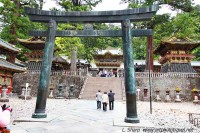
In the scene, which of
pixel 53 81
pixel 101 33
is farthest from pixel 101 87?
pixel 101 33

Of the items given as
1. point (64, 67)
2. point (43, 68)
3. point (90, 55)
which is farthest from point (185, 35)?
point (43, 68)

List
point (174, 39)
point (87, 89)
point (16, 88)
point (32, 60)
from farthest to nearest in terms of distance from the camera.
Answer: point (32, 60) < point (174, 39) < point (16, 88) < point (87, 89)

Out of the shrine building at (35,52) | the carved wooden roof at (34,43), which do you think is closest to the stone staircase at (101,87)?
the shrine building at (35,52)

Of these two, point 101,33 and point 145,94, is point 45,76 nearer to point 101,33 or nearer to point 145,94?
point 101,33

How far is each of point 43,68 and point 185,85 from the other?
21332 millimetres

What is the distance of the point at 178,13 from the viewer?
32906mm

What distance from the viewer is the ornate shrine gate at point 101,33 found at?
384 inches

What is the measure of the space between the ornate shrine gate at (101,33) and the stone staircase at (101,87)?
44.7ft

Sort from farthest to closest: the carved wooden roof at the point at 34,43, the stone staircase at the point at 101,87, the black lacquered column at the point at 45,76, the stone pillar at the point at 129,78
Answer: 1. the carved wooden roof at the point at 34,43
2. the stone staircase at the point at 101,87
3. the black lacquered column at the point at 45,76
4. the stone pillar at the point at 129,78

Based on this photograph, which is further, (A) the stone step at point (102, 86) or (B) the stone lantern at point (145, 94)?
(B) the stone lantern at point (145, 94)

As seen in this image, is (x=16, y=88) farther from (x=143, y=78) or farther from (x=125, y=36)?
(x=125, y=36)

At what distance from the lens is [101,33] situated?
1094 cm

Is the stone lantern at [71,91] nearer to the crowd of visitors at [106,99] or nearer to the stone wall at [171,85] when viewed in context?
the stone wall at [171,85]

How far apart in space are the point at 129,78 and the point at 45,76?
3.86 metres
